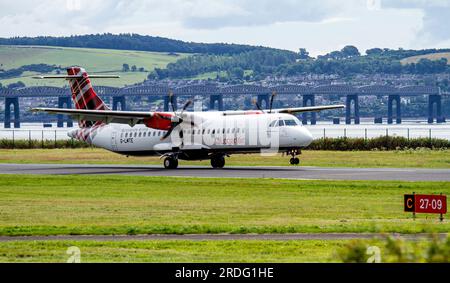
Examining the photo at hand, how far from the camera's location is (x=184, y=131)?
206 feet

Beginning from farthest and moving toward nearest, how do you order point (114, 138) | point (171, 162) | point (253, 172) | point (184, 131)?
1. point (114, 138)
2. point (171, 162)
3. point (184, 131)
4. point (253, 172)

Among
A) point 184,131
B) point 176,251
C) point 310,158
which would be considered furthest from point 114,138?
point 176,251

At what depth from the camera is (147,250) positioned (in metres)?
24.8

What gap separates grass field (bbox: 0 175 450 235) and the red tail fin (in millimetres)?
14922

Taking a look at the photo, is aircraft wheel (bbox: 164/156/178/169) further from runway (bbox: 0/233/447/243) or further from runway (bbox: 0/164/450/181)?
runway (bbox: 0/233/447/243)

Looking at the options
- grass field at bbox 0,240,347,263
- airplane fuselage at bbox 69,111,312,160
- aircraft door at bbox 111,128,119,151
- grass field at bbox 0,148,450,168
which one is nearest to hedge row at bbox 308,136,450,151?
Answer: grass field at bbox 0,148,450,168

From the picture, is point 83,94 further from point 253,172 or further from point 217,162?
point 253,172

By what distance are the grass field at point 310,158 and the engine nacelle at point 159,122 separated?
6.82 metres

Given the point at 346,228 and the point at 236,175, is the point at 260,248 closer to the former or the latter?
the point at 346,228

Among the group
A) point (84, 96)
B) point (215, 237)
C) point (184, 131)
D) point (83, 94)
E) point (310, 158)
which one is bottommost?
point (310, 158)

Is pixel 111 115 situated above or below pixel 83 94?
below

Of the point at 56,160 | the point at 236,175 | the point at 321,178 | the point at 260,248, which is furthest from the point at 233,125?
the point at 260,248

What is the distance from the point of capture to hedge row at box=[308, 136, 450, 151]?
84.3 meters

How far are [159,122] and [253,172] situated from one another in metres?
7.94
